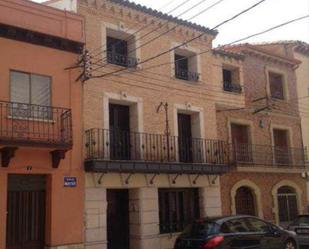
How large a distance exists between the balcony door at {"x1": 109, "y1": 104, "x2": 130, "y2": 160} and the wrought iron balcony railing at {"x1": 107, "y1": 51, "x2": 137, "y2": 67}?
4.81 feet

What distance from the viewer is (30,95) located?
44.5 ft

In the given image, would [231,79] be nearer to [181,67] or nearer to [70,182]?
[181,67]

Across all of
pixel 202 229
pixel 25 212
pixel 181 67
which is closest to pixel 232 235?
pixel 202 229

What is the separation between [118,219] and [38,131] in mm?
4533

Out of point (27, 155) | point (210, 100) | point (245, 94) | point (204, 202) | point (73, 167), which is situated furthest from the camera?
point (245, 94)

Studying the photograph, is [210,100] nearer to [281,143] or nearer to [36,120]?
[281,143]

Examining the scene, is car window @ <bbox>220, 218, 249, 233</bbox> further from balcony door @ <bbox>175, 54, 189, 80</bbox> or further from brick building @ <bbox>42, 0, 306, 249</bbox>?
balcony door @ <bbox>175, 54, 189, 80</bbox>

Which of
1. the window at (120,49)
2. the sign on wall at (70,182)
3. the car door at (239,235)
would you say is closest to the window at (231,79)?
the window at (120,49)

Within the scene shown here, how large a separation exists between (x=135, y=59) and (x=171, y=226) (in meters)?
6.06

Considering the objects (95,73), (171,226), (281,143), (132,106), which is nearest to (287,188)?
(281,143)

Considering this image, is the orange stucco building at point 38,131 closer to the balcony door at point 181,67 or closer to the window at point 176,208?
the window at point 176,208

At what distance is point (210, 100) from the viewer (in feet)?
62.4

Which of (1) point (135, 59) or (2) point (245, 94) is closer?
(1) point (135, 59)

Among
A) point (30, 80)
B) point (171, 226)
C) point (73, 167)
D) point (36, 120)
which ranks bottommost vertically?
point (171, 226)
